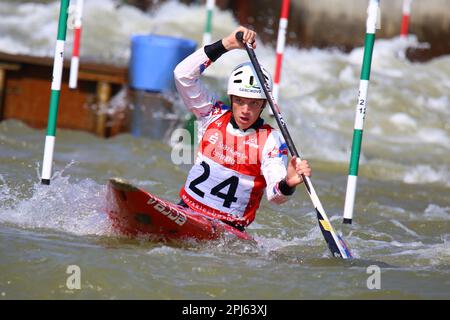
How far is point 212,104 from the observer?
6543 millimetres

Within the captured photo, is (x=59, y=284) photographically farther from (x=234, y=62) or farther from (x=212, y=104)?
(x=234, y=62)

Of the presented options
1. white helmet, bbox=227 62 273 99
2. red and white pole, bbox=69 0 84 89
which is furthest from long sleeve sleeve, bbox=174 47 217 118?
red and white pole, bbox=69 0 84 89

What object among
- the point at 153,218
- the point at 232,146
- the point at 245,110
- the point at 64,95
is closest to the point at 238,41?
the point at 245,110

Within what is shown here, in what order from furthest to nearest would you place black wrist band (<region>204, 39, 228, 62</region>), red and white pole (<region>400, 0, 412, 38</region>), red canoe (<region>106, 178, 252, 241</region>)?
red and white pole (<region>400, 0, 412, 38</region>) < black wrist band (<region>204, 39, 228, 62</region>) < red canoe (<region>106, 178, 252, 241</region>)

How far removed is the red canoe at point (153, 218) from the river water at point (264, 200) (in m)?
0.08

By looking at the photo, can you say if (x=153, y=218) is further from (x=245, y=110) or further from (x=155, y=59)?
(x=155, y=59)

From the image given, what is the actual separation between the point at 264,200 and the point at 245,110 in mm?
2422

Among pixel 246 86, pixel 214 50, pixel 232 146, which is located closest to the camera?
pixel 246 86

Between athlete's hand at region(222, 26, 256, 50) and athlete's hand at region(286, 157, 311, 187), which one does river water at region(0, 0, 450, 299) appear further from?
athlete's hand at region(222, 26, 256, 50)

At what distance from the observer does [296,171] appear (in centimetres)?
579

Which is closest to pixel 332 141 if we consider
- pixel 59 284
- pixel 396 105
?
pixel 396 105

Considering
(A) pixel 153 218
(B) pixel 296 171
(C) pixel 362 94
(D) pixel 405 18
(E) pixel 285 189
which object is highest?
(D) pixel 405 18

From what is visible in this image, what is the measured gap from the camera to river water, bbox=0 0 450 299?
5.44 metres

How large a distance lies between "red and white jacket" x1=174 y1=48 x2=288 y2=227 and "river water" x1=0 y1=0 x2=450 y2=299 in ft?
1.03
